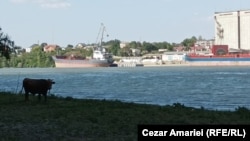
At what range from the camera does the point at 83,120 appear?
13.0 meters

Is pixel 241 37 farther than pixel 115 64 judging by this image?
No

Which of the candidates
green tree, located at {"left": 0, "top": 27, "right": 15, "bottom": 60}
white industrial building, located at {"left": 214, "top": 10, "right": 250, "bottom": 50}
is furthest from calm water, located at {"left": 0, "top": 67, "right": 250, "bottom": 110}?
white industrial building, located at {"left": 214, "top": 10, "right": 250, "bottom": 50}

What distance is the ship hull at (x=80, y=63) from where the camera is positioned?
592 feet

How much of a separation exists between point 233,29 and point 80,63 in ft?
173

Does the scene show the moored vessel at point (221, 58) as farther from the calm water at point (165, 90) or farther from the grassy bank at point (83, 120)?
the grassy bank at point (83, 120)

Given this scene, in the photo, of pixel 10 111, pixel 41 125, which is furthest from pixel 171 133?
pixel 10 111

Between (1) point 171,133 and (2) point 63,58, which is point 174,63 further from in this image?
(1) point 171,133

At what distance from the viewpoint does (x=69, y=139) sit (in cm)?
1004

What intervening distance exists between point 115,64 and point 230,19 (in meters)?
44.0

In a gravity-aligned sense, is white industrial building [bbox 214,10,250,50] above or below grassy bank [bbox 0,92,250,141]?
above

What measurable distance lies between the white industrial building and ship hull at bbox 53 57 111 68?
39830mm

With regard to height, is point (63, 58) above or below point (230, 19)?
below

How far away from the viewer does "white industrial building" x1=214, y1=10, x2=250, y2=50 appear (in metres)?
178

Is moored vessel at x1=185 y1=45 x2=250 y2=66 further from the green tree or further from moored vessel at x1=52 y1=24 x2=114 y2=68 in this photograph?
the green tree
